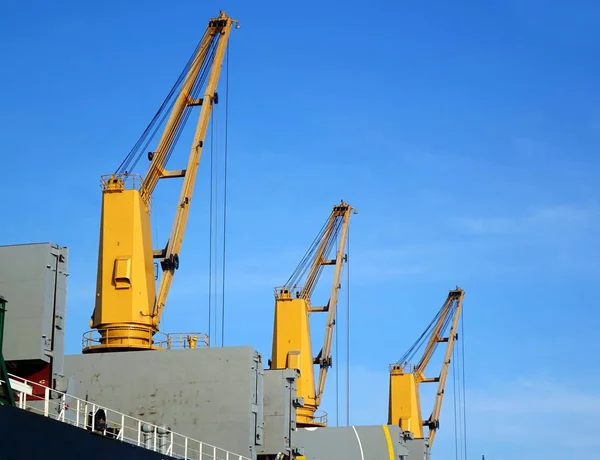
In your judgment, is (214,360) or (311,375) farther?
(311,375)

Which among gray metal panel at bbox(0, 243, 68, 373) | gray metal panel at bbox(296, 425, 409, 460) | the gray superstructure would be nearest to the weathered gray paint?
gray metal panel at bbox(0, 243, 68, 373)

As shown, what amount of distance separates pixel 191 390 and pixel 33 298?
13364mm

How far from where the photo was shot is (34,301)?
33.7 m

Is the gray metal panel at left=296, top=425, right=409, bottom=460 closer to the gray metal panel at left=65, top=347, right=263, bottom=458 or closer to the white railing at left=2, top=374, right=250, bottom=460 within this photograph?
the gray metal panel at left=65, top=347, right=263, bottom=458

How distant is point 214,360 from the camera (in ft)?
151

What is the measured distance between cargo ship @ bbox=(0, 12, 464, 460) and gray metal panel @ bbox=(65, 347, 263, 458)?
44 millimetres

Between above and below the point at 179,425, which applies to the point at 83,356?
above

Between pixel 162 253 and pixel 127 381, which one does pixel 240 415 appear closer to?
pixel 127 381

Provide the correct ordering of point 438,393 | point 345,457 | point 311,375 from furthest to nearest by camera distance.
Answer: point 438,393 < point 311,375 < point 345,457

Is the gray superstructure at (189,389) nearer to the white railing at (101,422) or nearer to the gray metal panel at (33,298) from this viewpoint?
the white railing at (101,422)

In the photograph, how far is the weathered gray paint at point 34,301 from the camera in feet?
109

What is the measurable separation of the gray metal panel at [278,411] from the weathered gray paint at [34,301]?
1685 cm

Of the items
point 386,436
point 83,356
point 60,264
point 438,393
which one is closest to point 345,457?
point 386,436

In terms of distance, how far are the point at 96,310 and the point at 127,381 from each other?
193 inches
